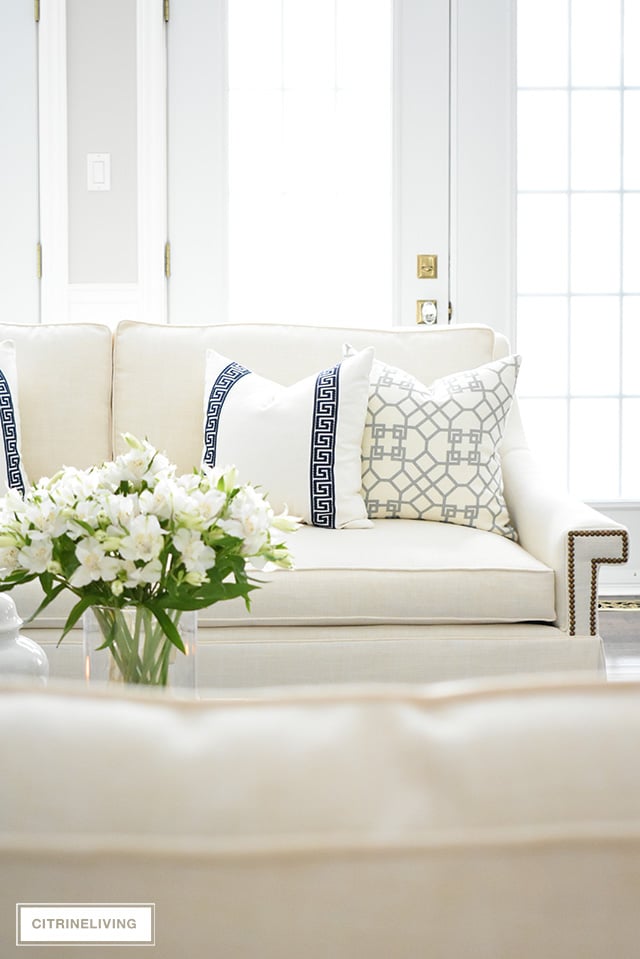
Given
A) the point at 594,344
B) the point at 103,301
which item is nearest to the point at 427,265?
the point at 594,344

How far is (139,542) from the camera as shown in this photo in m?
1.29

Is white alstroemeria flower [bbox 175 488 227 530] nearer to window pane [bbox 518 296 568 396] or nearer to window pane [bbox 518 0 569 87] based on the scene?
window pane [bbox 518 296 568 396]

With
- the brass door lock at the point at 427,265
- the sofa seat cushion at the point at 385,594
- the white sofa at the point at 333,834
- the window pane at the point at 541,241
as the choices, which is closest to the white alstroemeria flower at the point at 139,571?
the sofa seat cushion at the point at 385,594

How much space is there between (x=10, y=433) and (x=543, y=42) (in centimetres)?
247

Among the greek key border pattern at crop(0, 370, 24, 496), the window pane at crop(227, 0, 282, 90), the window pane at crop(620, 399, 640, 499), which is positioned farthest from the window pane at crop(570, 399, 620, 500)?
the greek key border pattern at crop(0, 370, 24, 496)

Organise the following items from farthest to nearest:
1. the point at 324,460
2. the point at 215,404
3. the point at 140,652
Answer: the point at 215,404
the point at 324,460
the point at 140,652

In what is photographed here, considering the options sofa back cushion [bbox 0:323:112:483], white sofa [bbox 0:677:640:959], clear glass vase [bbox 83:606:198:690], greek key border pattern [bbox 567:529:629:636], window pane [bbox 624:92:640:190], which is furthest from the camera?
window pane [bbox 624:92:640:190]

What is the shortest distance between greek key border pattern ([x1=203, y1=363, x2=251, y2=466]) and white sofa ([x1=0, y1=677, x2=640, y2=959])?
219cm

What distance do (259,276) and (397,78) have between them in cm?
86

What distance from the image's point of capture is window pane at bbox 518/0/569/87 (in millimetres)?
→ 3730

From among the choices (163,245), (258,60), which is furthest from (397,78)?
(163,245)

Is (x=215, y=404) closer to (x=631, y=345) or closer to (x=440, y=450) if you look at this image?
(x=440, y=450)

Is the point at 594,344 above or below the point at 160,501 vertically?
above

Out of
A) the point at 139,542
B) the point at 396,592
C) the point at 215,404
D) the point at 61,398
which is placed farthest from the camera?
the point at 61,398
